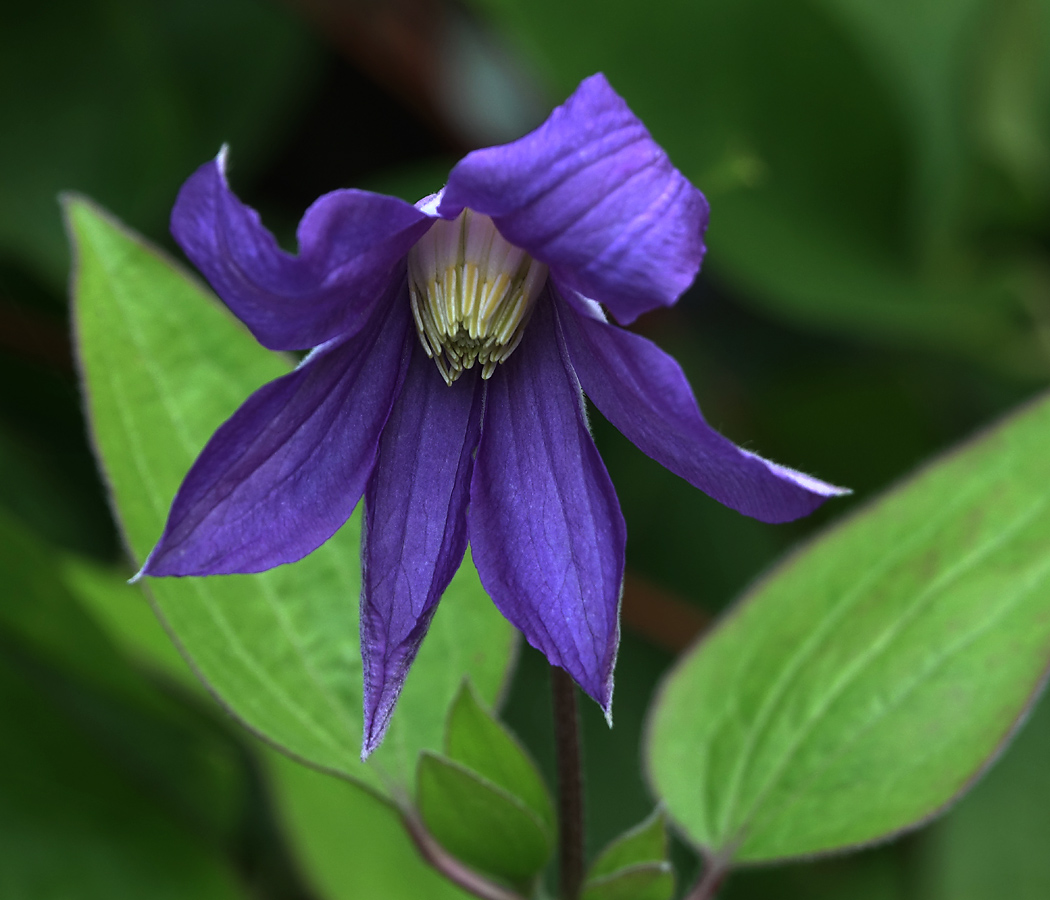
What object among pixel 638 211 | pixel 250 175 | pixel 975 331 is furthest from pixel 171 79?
pixel 638 211

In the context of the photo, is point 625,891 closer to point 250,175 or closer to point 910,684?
point 910,684

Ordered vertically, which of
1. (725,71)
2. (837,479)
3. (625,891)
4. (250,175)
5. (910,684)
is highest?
(250,175)

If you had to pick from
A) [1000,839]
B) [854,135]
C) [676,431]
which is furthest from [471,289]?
[854,135]

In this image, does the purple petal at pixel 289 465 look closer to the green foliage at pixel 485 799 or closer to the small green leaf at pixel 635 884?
the green foliage at pixel 485 799

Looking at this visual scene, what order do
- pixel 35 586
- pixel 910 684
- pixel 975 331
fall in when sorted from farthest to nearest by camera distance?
pixel 975 331 < pixel 35 586 < pixel 910 684

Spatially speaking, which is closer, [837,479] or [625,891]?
[625,891]

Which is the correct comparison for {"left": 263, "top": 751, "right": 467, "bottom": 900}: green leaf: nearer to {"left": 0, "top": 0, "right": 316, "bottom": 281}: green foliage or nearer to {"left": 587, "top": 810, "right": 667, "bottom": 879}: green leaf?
A: {"left": 587, "top": 810, "right": 667, "bottom": 879}: green leaf

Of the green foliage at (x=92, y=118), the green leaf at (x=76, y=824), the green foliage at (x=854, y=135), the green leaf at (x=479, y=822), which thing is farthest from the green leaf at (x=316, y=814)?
the green foliage at (x=854, y=135)
